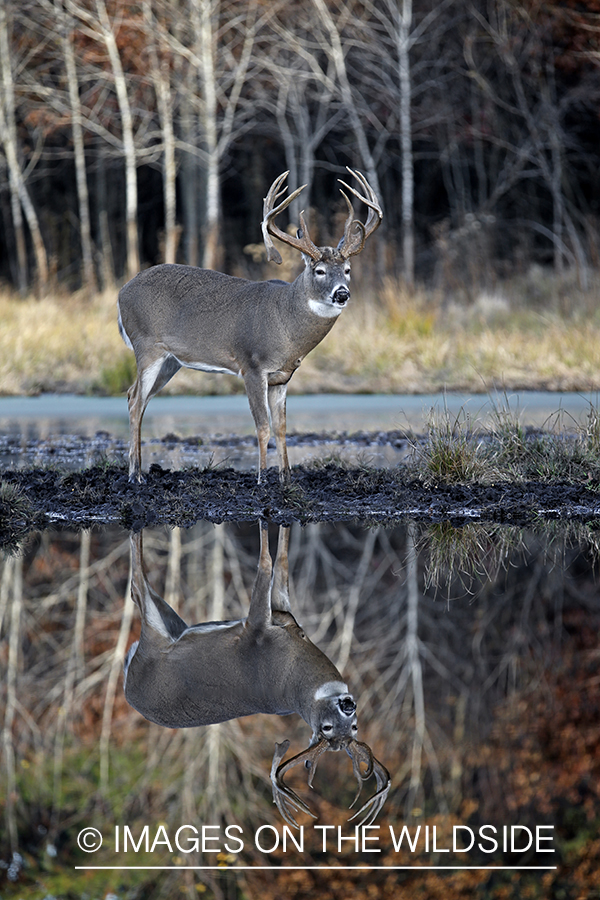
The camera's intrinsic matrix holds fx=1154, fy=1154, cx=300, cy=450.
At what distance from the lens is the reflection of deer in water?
3.69 m

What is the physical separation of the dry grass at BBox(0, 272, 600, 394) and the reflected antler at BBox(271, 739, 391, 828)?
10108 millimetres

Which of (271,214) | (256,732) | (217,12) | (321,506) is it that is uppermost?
(217,12)

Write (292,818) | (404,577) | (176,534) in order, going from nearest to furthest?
(292,818)
(404,577)
(176,534)

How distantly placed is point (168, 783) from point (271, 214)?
4.65 m

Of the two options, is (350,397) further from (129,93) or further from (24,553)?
(129,93)

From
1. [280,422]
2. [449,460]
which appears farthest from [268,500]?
[449,460]

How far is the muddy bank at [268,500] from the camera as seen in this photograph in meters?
7.59

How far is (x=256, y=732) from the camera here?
396cm

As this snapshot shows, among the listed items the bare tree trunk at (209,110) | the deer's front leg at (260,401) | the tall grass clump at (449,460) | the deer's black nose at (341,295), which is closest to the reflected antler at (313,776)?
the deer's black nose at (341,295)

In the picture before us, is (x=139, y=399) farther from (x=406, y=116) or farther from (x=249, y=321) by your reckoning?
(x=406, y=116)

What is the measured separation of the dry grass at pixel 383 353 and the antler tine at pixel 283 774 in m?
10.1

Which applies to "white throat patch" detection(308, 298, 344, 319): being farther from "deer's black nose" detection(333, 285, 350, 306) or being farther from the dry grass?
the dry grass

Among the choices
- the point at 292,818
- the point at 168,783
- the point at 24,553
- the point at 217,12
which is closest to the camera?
the point at 292,818

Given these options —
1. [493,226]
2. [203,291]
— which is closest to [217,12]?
[493,226]
